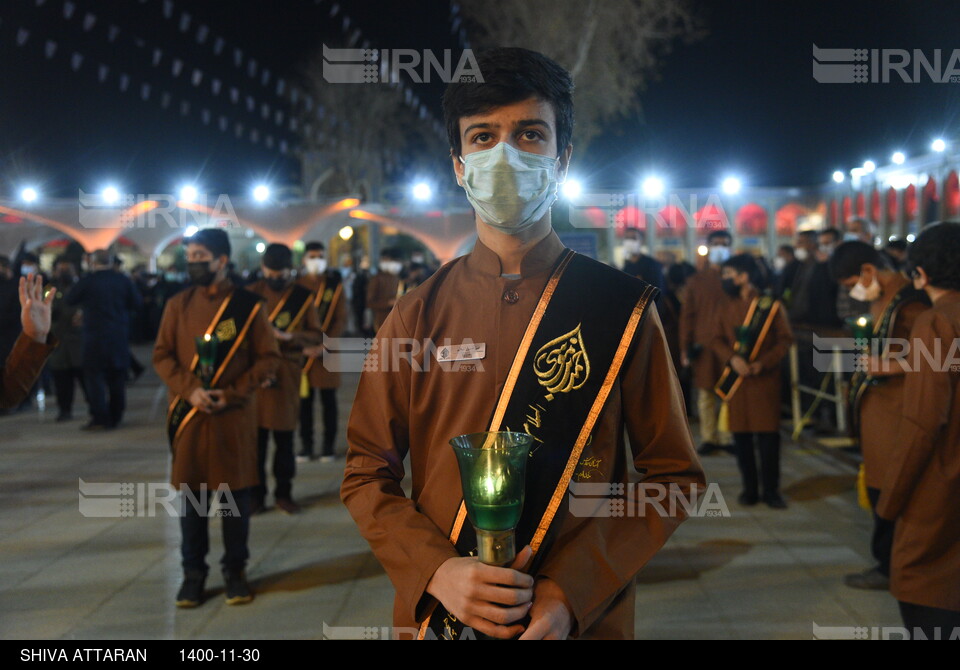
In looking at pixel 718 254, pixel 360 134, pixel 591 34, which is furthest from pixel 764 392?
pixel 360 134

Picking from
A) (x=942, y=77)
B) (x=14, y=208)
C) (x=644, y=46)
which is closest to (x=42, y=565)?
(x=942, y=77)

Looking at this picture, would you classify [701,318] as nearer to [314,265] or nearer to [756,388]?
[756,388]

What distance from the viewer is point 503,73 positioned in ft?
5.92

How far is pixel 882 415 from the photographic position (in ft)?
15.3

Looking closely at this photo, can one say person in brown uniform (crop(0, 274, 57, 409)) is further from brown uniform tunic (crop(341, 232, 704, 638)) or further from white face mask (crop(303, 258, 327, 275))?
white face mask (crop(303, 258, 327, 275))

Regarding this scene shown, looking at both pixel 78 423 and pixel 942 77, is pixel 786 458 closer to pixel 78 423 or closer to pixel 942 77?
pixel 942 77

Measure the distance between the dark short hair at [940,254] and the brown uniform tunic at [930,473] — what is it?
0.80 feet

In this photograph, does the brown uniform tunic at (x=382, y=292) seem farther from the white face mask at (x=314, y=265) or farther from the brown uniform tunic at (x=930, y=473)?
the brown uniform tunic at (x=930, y=473)

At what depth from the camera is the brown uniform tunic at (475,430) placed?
167cm

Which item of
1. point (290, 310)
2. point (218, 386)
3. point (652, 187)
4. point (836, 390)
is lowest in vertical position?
point (836, 390)

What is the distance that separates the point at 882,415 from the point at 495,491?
3.88 meters

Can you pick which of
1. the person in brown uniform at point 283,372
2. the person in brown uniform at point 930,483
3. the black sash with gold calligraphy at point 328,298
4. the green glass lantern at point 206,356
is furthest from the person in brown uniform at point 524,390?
the black sash with gold calligraphy at point 328,298

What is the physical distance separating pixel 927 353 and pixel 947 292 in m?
0.53

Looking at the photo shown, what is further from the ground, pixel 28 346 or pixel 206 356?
pixel 28 346
